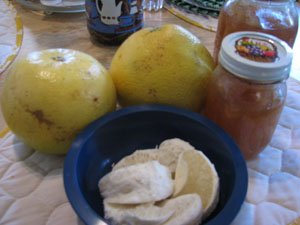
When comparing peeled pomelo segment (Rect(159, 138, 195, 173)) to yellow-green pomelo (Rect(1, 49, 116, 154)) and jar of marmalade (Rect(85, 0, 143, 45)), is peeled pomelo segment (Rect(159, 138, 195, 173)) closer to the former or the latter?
yellow-green pomelo (Rect(1, 49, 116, 154))

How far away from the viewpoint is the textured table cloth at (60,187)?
33 centimetres

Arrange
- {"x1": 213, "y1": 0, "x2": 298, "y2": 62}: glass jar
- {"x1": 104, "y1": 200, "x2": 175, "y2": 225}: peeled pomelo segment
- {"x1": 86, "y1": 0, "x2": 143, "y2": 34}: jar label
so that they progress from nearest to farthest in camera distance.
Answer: {"x1": 104, "y1": 200, "x2": 175, "y2": 225}: peeled pomelo segment
{"x1": 213, "y1": 0, "x2": 298, "y2": 62}: glass jar
{"x1": 86, "y1": 0, "x2": 143, "y2": 34}: jar label

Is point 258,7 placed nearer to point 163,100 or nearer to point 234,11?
point 234,11

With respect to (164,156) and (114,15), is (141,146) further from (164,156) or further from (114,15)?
(114,15)

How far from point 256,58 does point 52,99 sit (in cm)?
21

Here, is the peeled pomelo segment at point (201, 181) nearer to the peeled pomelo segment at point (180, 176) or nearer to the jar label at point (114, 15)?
the peeled pomelo segment at point (180, 176)

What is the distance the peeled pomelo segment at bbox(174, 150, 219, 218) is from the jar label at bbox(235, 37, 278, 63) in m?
0.11

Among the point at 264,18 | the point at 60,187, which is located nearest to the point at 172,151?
the point at 60,187

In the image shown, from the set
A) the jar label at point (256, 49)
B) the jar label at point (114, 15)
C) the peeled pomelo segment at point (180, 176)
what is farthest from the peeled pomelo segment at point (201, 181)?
the jar label at point (114, 15)

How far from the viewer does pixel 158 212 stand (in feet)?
0.96

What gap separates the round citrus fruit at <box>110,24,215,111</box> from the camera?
1.25 ft

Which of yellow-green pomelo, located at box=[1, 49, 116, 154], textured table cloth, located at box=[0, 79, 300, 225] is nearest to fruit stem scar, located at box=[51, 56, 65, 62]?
yellow-green pomelo, located at box=[1, 49, 116, 154]

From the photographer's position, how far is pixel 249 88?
→ 13.6 inches

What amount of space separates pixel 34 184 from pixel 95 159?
0.07 metres
